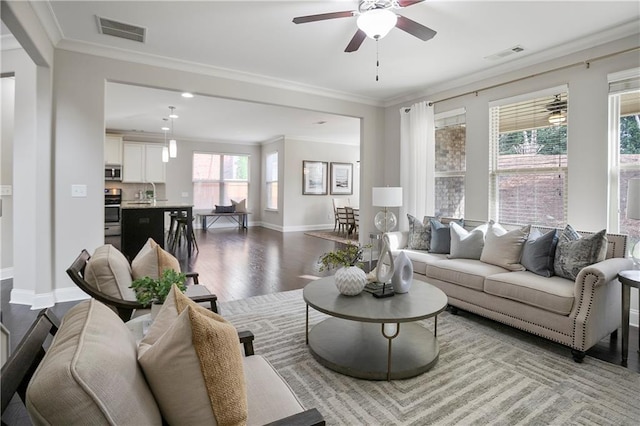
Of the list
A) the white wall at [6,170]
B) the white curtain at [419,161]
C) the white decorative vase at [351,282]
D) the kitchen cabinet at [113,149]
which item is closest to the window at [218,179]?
the kitchen cabinet at [113,149]

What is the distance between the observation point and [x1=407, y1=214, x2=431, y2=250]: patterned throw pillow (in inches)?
167

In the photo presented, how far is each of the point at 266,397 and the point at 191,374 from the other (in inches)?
18.2

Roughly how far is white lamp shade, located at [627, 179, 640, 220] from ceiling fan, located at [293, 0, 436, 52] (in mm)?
1868

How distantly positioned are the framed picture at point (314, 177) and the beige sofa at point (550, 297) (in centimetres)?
703

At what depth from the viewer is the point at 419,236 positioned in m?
4.28

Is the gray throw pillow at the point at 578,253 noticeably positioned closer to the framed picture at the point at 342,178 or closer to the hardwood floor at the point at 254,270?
the hardwood floor at the point at 254,270

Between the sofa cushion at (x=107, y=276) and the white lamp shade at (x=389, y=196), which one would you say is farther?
the white lamp shade at (x=389, y=196)

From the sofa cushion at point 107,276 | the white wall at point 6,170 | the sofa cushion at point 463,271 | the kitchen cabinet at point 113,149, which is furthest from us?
the kitchen cabinet at point 113,149

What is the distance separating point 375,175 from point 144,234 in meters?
4.07

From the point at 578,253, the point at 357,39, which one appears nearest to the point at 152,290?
the point at 357,39

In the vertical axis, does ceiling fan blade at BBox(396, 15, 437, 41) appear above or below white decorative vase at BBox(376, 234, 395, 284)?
above

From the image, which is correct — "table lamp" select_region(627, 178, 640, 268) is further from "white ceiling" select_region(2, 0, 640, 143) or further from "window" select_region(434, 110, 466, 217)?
"window" select_region(434, 110, 466, 217)

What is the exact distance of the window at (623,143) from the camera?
3.21m

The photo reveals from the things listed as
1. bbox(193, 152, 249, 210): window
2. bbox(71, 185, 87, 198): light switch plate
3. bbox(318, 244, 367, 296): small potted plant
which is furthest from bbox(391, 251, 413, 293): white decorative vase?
bbox(193, 152, 249, 210): window
